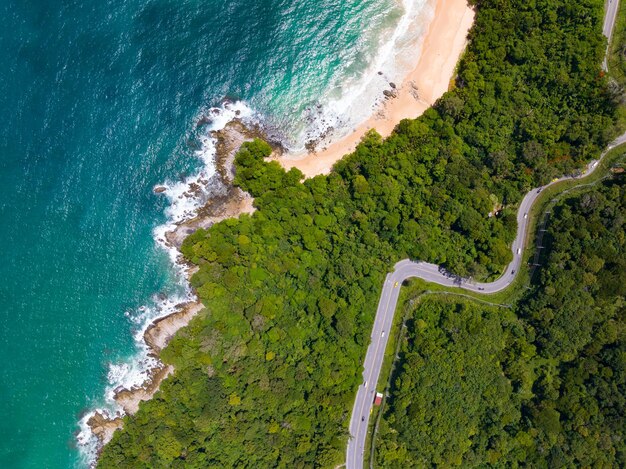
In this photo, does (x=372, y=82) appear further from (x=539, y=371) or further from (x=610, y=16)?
(x=539, y=371)

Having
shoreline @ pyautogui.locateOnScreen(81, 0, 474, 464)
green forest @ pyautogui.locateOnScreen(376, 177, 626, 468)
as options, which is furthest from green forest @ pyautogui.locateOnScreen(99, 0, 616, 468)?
green forest @ pyautogui.locateOnScreen(376, 177, 626, 468)

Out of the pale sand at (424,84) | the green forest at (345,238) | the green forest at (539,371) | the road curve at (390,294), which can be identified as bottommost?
the green forest at (539,371)

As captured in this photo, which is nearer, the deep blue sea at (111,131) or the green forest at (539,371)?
the green forest at (539,371)

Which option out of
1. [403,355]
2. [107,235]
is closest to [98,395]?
[107,235]

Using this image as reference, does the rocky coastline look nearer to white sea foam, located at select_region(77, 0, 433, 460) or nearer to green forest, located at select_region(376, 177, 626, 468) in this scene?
white sea foam, located at select_region(77, 0, 433, 460)

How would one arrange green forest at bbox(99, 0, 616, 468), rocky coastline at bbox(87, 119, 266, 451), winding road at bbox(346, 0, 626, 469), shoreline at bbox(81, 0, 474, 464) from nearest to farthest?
1. green forest at bbox(99, 0, 616, 468)
2. winding road at bbox(346, 0, 626, 469)
3. rocky coastline at bbox(87, 119, 266, 451)
4. shoreline at bbox(81, 0, 474, 464)

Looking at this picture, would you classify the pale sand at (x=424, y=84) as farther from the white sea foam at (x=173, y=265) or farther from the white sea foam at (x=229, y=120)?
the white sea foam at (x=173, y=265)

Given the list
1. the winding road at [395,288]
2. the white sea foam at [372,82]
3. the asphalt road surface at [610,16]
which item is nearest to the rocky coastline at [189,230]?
the white sea foam at [372,82]
